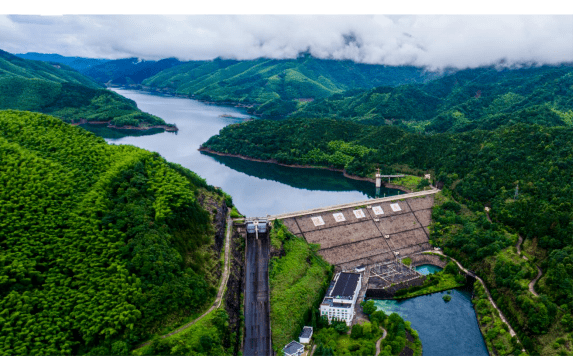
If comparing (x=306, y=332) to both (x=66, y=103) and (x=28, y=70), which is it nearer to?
(x=66, y=103)

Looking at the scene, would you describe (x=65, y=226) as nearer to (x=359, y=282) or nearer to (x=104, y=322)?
(x=104, y=322)

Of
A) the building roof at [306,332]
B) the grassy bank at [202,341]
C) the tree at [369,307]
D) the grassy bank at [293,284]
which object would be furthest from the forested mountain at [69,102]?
the building roof at [306,332]

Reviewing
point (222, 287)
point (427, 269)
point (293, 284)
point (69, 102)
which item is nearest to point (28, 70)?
point (69, 102)

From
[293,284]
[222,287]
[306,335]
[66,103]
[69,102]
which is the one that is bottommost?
[306,335]

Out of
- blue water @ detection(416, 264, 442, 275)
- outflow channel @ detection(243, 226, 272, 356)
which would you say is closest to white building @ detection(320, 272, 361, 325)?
outflow channel @ detection(243, 226, 272, 356)

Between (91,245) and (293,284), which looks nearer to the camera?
(91,245)

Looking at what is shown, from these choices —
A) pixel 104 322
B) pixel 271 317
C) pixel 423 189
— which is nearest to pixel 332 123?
pixel 423 189

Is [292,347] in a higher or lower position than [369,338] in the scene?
higher
